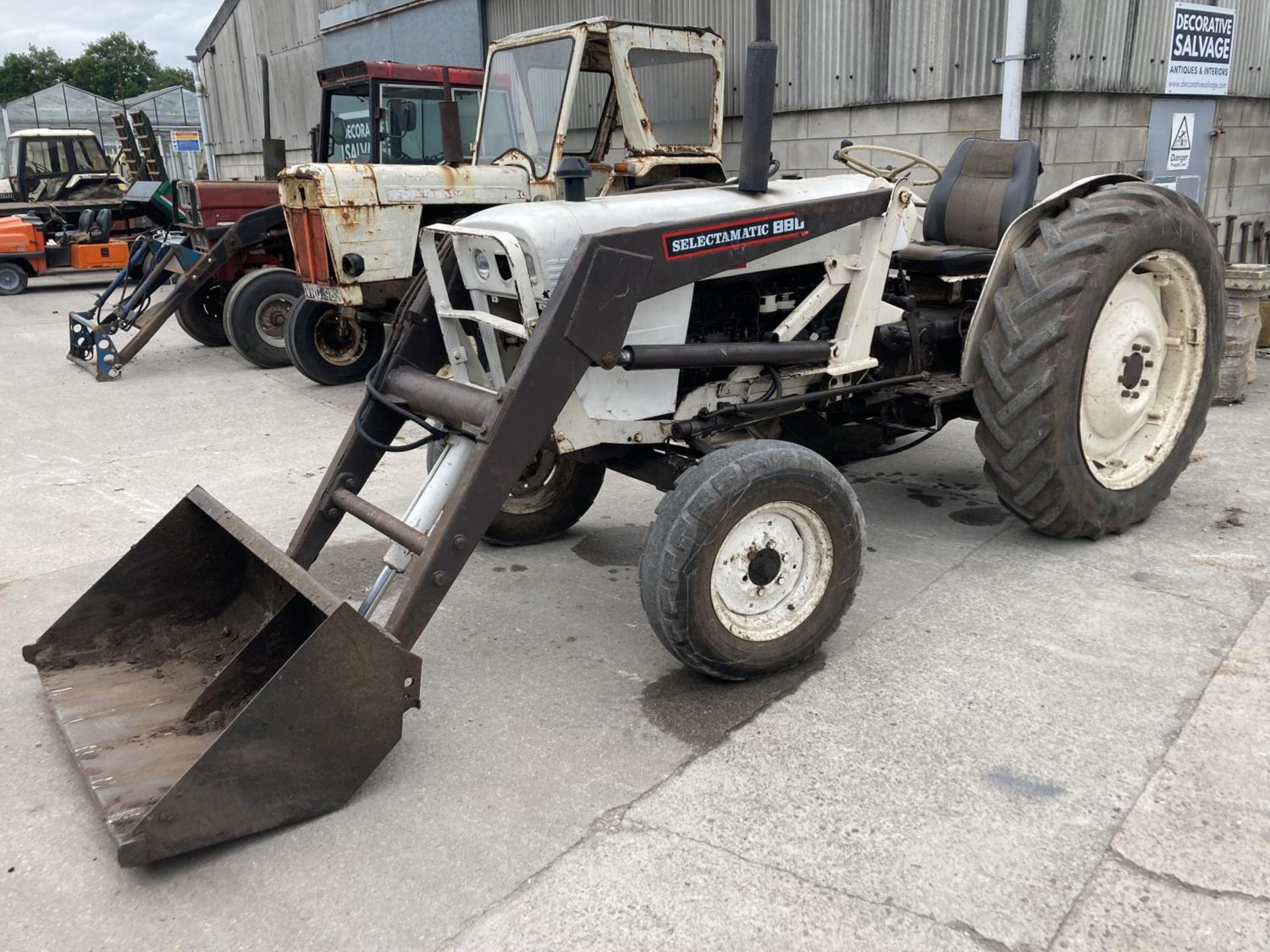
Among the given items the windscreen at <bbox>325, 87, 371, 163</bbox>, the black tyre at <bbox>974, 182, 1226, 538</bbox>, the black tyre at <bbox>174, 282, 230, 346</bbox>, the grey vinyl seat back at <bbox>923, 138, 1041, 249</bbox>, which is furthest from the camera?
the black tyre at <bbox>174, 282, 230, 346</bbox>

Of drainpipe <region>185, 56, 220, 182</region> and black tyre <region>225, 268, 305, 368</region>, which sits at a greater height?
drainpipe <region>185, 56, 220, 182</region>

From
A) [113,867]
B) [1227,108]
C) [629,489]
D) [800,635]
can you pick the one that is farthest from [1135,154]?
[113,867]

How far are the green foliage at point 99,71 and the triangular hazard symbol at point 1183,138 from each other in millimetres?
76083

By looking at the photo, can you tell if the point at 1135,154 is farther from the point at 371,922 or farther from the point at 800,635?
the point at 371,922

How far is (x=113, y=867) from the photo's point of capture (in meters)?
2.50

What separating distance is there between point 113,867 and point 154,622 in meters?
1.01

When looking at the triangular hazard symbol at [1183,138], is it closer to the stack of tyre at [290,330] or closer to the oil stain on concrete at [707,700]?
the stack of tyre at [290,330]

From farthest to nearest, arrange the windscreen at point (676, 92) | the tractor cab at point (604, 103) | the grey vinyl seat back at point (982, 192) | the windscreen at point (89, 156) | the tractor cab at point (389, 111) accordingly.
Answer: the windscreen at point (89, 156) < the tractor cab at point (389, 111) < the windscreen at point (676, 92) < the tractor cab at point (604, 103) < the grey vinyl seat back at point (982, 192)

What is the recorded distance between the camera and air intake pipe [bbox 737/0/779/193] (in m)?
3.00

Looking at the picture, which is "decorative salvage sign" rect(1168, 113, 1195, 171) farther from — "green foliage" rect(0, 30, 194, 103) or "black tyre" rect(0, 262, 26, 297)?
"green foliage" rect(0, 30, 194, 103)

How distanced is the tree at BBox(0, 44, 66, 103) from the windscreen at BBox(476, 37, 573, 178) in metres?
77.3

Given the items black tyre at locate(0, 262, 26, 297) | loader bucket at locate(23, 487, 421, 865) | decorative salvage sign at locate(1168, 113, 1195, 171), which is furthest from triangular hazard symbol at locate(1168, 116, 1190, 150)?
black tyre at locate(0, 262, 26, 297)

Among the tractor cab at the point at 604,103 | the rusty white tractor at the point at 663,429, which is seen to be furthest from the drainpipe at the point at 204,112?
the rusty white tractor at the point at 663,429

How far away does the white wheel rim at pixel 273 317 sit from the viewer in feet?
29.7
